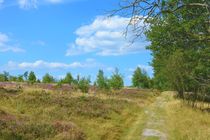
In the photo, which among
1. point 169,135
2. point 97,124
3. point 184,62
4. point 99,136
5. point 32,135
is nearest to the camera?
point 32,135

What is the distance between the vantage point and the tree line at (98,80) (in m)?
56.2

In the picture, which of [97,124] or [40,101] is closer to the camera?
[97,124]

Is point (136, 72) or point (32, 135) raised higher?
point (136, 72)

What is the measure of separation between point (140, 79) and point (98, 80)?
176ft

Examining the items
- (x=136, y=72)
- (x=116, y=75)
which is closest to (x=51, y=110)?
(x=116, y=75)

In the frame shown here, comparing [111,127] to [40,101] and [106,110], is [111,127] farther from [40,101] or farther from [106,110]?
[40,101]

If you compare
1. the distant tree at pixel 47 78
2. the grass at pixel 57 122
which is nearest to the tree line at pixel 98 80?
the distant tree at pixel 47 78

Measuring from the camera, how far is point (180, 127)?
2186cm

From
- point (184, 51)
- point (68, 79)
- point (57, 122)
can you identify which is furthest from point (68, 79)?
point (57, 122)

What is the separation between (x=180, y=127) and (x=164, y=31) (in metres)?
5.50

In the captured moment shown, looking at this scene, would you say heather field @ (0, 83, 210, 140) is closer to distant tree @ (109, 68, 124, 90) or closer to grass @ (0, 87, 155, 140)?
grass @ (0, 87, 155, 140)

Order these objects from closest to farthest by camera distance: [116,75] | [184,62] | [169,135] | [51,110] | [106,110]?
[169,135] < [51,110] < [106,110] < [184,62] < [116,75]

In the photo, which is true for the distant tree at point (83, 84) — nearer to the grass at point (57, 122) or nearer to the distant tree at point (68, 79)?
the grass at point (57, 122)

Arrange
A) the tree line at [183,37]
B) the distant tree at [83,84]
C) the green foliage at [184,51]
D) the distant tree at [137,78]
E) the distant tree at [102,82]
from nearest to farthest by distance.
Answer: the tree line at [183,37], the green foliage at [184,51], the distant tree at [83,84], the distant tree at [102,82], the distant tree at [137,78]
